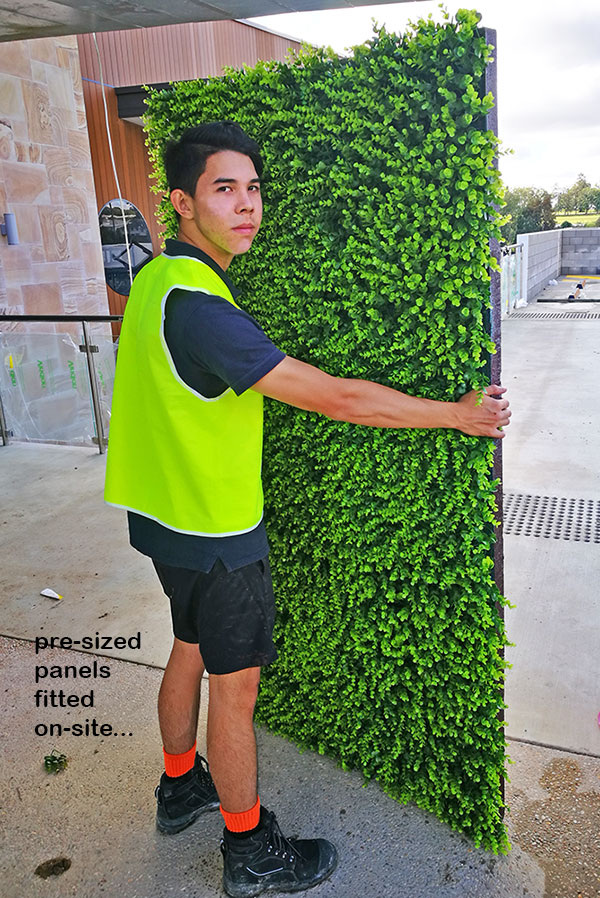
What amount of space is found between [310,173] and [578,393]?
6.09 meters

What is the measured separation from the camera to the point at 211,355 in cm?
168

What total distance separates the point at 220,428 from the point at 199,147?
72 centimetres

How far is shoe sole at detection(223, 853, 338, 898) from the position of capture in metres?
1.98

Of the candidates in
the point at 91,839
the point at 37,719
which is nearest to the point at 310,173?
the point at 91,839

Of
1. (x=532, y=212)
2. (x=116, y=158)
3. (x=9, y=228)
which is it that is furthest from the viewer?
(x=532, y=212)

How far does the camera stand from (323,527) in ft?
7.45

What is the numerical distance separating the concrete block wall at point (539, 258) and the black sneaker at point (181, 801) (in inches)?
533

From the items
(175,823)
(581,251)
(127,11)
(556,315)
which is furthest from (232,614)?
(581,251)

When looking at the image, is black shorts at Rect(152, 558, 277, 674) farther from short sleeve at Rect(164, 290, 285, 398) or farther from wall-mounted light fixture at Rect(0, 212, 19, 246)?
wall-mounted light fixture at Rect(0, 212, 19, 246)

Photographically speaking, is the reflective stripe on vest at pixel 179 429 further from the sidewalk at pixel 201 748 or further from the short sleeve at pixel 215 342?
the sidewalk at pixel 201 748

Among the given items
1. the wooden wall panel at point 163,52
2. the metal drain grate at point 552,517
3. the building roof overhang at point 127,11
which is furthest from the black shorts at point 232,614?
the wooden wall panel at point 163,52

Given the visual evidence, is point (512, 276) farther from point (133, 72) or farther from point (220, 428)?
point (220, 428)

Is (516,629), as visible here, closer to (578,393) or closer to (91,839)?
(91,839)

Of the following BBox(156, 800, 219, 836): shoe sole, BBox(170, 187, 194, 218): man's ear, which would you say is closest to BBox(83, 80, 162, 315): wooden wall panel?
BBox(170, 187, 194, 218): man's ear
